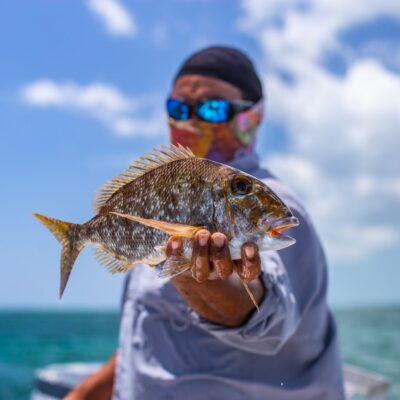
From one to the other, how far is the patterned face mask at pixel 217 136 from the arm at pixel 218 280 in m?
1.07

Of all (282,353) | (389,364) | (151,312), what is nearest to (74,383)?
(151,312)

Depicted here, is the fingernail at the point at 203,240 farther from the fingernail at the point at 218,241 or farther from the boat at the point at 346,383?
the boat at the point at 346,383

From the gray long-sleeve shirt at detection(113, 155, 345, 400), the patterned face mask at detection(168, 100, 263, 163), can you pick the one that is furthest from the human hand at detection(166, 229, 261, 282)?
the patterned face mask at detection(168, 100, 263, 163)

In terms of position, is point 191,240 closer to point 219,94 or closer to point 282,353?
point 282,353

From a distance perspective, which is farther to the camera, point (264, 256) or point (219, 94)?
point (219, 94)

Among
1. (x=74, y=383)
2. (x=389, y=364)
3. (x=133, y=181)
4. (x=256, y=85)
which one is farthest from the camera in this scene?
(x=389, y=364)

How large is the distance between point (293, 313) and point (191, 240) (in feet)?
2.89

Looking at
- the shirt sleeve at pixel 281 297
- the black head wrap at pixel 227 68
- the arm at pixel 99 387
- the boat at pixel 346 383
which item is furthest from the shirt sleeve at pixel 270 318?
the boat at pixel 346 383

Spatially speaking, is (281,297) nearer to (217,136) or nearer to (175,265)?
(175,265)

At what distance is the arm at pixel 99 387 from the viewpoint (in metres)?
4.07

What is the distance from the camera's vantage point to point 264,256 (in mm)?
2570

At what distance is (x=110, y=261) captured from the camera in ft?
7.25

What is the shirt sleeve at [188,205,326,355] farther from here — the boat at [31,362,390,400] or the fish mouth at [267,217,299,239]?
the boat at [31,362,390,400]

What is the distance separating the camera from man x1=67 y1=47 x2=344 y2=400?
2437 millimetres
